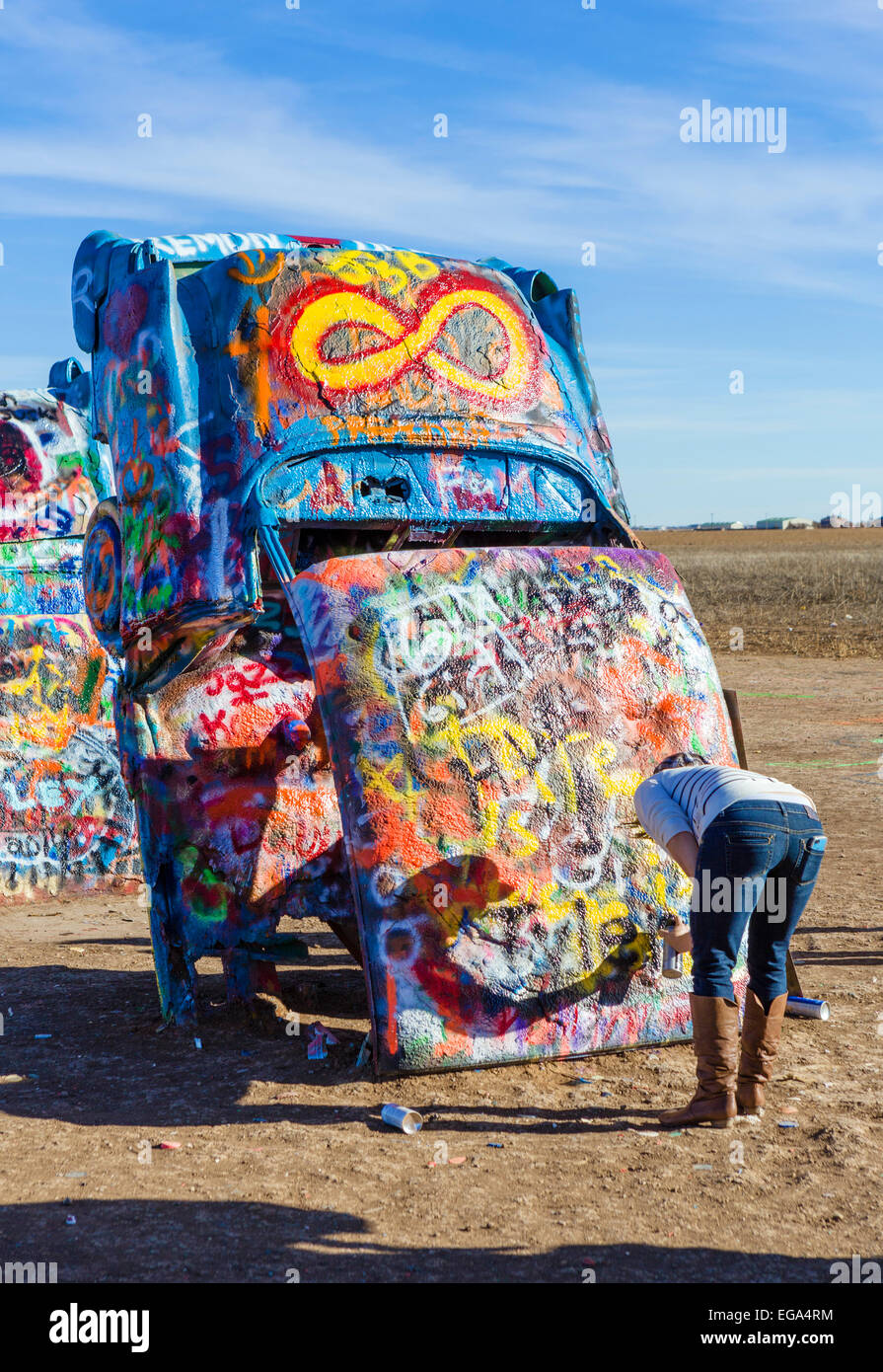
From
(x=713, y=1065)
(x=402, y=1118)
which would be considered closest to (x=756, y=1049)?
(x=713, y=1065)

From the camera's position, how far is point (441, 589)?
5.73m

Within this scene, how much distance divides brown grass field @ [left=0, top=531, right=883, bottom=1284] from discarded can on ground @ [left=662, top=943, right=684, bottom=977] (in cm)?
48

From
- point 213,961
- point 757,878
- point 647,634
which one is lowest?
point 213,961

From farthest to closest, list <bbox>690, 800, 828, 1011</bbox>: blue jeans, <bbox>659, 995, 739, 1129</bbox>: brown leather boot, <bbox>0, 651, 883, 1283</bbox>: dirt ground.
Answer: <bbox>659, 995, 739, 1129</bbox>: brown leather boot < <bbox>690, 800, 828, 1011</bbox>: blue jeans < <bbox>0, 651, 883, 1283</bbox>: dirt ground

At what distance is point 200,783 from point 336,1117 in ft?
6.73

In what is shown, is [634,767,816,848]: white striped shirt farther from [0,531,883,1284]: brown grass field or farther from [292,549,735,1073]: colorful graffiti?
[0,531,883,1284]: brown grass field

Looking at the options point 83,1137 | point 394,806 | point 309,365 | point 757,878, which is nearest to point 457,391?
point 309,365

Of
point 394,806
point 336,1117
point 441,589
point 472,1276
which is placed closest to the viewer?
point 472,1276

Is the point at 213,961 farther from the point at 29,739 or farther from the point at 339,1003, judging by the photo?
the point at 29,739

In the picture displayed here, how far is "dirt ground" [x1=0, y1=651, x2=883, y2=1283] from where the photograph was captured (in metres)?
3.88

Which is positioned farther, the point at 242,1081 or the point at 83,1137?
the point at 242,1081

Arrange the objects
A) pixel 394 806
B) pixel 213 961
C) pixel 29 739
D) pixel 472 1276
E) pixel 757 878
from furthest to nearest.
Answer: pixel 29 739
pixel 213 961
pixel 394 806
pixel 757 878
pixel 472 1276

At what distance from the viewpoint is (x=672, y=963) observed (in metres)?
5.13

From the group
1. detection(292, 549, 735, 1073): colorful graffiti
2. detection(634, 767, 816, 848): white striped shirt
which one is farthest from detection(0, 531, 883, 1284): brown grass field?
detection(634, 767, 816, 848): white striped shirt
